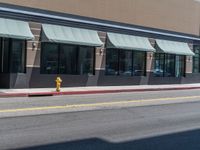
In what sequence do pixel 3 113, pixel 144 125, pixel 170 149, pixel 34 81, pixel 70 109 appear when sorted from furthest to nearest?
pixel 34 81 < pixel 70 109 < pixel 3 113 < pixel 144 125 < pixel 170 149

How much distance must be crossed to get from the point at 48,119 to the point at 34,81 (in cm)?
1279

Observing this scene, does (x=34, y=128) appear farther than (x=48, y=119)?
No

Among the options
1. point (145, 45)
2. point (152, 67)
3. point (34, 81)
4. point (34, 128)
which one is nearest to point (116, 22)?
point (145, 45)

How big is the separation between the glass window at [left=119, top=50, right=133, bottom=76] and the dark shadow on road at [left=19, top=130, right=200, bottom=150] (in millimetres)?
20829

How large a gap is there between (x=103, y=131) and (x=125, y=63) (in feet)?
68.3

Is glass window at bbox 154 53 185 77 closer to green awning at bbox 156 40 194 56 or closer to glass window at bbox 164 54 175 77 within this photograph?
glass window at bbox 164 54 175 77

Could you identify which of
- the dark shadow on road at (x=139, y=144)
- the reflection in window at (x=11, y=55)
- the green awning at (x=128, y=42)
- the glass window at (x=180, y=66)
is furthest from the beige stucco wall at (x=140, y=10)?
the dark shadow on road at (x=139, y=144)

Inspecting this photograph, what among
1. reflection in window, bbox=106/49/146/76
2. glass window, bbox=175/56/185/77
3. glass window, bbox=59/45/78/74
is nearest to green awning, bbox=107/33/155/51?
reflection in window, bbox=106/49/146/76

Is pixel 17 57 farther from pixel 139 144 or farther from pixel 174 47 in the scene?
pixel 139 144

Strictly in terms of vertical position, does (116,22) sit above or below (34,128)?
above

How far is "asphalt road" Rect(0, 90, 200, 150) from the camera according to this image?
9398 millimetres

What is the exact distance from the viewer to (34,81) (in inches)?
1005

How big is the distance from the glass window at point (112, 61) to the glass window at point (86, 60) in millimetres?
1474

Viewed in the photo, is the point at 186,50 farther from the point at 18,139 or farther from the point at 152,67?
the point at 18,139
